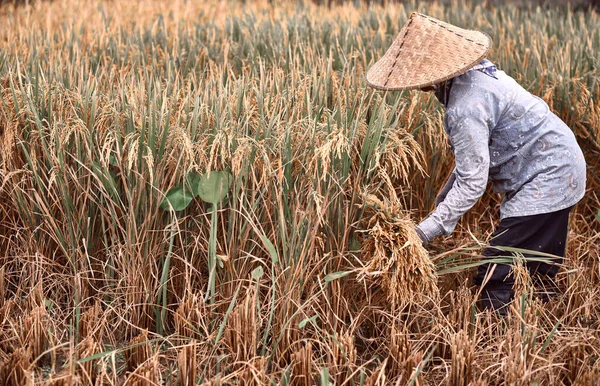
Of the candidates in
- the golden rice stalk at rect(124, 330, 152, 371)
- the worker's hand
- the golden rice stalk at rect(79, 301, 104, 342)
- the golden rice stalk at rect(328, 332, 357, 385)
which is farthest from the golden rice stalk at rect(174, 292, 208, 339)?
the worker's hand

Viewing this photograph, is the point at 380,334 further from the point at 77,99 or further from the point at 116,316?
the point at 77,99

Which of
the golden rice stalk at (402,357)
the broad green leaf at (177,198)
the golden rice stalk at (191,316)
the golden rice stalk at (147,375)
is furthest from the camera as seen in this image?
the broad green leaf at (177,198)

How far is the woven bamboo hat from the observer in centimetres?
209

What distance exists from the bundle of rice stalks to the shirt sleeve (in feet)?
0.48

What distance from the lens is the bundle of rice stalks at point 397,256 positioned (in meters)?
1.88

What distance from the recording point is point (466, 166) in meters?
2.07

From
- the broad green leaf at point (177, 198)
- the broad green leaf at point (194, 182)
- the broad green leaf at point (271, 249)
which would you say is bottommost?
the broad green leaf at point (271, 249)

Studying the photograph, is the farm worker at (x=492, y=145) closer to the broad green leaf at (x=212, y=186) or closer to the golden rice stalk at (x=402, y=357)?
the golden rice stalk at (x=402, y=357)

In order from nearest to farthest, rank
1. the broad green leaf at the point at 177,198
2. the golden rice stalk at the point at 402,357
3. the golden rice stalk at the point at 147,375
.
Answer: the golden rice stalk at the point at 147,375 → the golden rice stalk at the point at 402,357 → the broad green leaf at the point at 177,198

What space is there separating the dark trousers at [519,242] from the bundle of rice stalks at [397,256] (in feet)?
1.18

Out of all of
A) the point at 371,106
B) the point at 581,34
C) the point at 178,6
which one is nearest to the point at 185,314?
the point at 371,106

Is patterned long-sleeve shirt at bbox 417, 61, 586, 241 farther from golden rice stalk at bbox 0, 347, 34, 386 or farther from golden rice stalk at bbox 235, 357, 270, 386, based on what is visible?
golden rice stalk at bbox 0, 347, 34, 386

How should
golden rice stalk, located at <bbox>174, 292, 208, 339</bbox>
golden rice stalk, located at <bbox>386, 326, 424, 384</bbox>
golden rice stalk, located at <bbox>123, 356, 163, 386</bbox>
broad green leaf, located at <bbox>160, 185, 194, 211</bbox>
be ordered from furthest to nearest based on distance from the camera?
broad green leaf, located at <bbox>160, 185, 194, 211</bbox>
golden rice stalk, located at <bbox>174, 292, 208, 339</bbox>
golden rice stalk, located at <bbox>386, 326, 424, 384</bbox>
golden rice stalk, located at <bbox>123, 356, 163, 386</bbox>

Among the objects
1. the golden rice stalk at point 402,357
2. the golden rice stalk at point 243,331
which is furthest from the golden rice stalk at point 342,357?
the golden rice stalk at point 243,331
